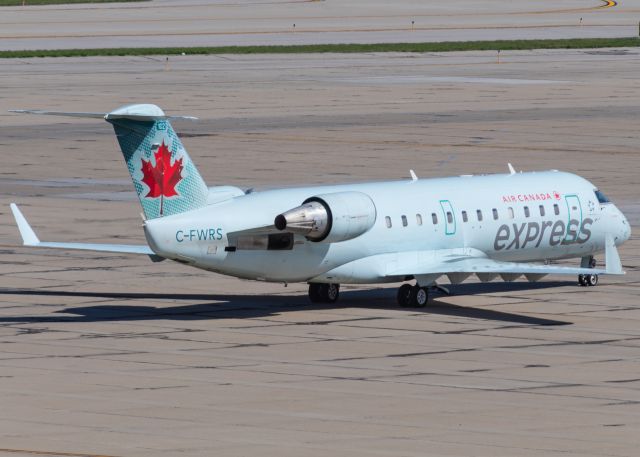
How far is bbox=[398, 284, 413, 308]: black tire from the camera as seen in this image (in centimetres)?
4053

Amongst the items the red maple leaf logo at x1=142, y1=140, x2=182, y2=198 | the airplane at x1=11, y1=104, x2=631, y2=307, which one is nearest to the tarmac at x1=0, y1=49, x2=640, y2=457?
the airplane at x1=11, y1=104, x2=631, y2=307

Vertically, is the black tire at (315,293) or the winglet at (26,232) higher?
the winglet at (26,232)

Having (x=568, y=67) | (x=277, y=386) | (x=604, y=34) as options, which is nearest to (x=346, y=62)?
(x=568, y=67)

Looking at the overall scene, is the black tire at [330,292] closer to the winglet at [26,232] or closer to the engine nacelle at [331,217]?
the engine nacelle at [331,217]

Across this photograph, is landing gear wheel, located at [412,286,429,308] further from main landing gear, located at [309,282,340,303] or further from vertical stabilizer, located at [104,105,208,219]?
vertical stabilizer, located at [104,105,208,219]

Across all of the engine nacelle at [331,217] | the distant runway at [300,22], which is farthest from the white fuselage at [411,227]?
the distant runway at [300,22]

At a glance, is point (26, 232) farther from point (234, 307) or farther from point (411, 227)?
point (411, 227)

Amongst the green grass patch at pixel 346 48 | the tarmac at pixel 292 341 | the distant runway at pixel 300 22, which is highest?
the distant runway at pixel 300 22

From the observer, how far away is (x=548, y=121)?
89.1 m

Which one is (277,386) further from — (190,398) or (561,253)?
(561,253)

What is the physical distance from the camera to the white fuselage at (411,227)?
37.5m

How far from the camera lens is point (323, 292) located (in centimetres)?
4122

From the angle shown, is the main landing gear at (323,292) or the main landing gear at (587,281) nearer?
the main landing gear at (323,292)

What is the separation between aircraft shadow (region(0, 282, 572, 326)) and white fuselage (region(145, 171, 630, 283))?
1.45 meters
